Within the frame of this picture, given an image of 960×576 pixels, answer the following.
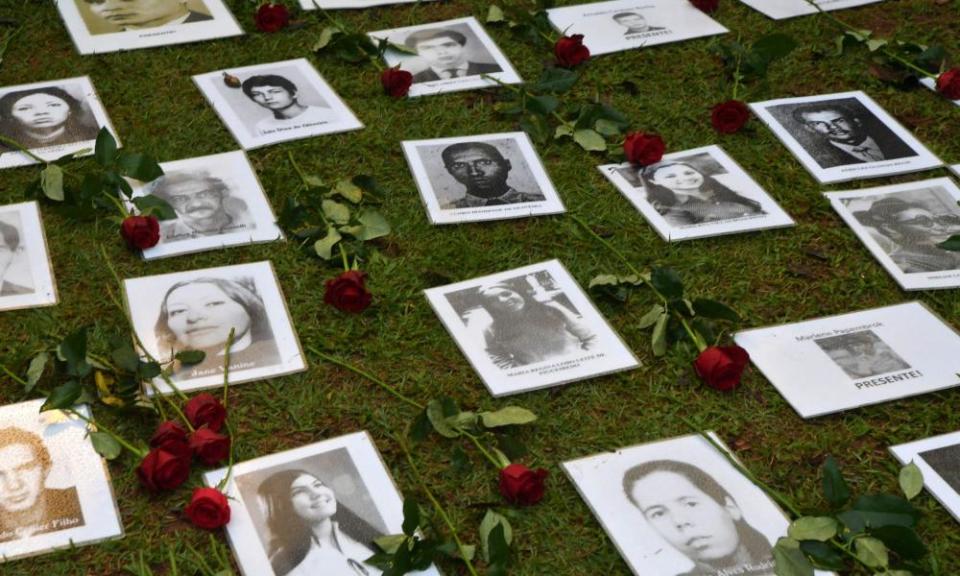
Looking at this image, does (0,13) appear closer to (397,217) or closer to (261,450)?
(397,217)

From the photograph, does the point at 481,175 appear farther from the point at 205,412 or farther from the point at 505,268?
the point at 205,412

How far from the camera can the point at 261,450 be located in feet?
5.98

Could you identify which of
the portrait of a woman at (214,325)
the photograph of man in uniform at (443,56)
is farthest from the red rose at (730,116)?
the portrait of a woman at (214,325)

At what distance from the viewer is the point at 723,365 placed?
1916 mm

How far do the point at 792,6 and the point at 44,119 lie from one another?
6.56 feet

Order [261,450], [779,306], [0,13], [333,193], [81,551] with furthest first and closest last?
[0,13] < [333,193] < [779,306] < [261,450] < [81,551]

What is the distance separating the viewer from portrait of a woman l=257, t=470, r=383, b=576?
64.3 inches

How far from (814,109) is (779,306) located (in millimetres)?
767

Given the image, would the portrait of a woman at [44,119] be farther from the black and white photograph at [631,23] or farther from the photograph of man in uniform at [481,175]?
the black and white photograph at [631,23]

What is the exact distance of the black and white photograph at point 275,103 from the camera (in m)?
2.53

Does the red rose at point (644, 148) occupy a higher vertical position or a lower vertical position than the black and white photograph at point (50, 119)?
higher

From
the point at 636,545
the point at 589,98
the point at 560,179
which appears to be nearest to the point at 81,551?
the point at 636,545

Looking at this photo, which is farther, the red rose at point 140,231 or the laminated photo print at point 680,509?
the red rose at point 140,231

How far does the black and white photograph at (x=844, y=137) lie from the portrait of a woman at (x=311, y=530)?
1394mm
